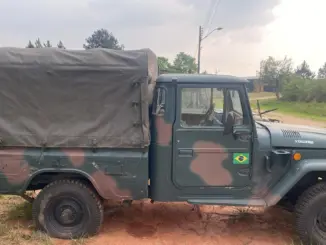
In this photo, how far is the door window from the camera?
4.26m

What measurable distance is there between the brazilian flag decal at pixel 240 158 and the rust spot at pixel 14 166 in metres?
2.49

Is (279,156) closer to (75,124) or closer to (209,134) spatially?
(209,134)

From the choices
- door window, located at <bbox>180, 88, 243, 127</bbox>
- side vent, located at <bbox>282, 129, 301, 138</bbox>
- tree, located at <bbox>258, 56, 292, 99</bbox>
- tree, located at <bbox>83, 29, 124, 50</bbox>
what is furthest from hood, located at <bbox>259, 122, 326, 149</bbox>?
tree, located at <bbox>258, 56, 292, 99</bbox>

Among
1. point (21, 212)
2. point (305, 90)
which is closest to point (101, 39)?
point (305, 90)

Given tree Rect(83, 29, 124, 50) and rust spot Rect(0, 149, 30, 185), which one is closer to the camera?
rust spot Rect(0, 149, 30, 185)

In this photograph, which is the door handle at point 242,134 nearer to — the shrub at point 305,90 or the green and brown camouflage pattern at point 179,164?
the green and brown camouflage pattern at point 179,164

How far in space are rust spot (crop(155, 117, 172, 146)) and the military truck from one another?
0.01m

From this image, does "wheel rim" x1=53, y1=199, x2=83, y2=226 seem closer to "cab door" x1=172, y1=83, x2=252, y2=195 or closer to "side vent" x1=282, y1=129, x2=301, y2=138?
"cab door" x1=172, y1=83, x2=252, y2=195

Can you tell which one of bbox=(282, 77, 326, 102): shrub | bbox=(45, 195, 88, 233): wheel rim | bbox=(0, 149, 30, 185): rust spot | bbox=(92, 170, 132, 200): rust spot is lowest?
bbox=(282, 77, 326, 102): shrub

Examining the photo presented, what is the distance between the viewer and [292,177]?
4215mm

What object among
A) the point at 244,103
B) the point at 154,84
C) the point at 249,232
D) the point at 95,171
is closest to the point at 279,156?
the point at 244,103

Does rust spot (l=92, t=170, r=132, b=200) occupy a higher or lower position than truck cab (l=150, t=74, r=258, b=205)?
lower

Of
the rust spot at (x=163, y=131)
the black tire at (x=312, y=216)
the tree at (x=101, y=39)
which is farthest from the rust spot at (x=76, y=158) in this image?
the tree at (x=101, y=39)

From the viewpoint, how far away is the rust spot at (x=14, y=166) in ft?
14.0
